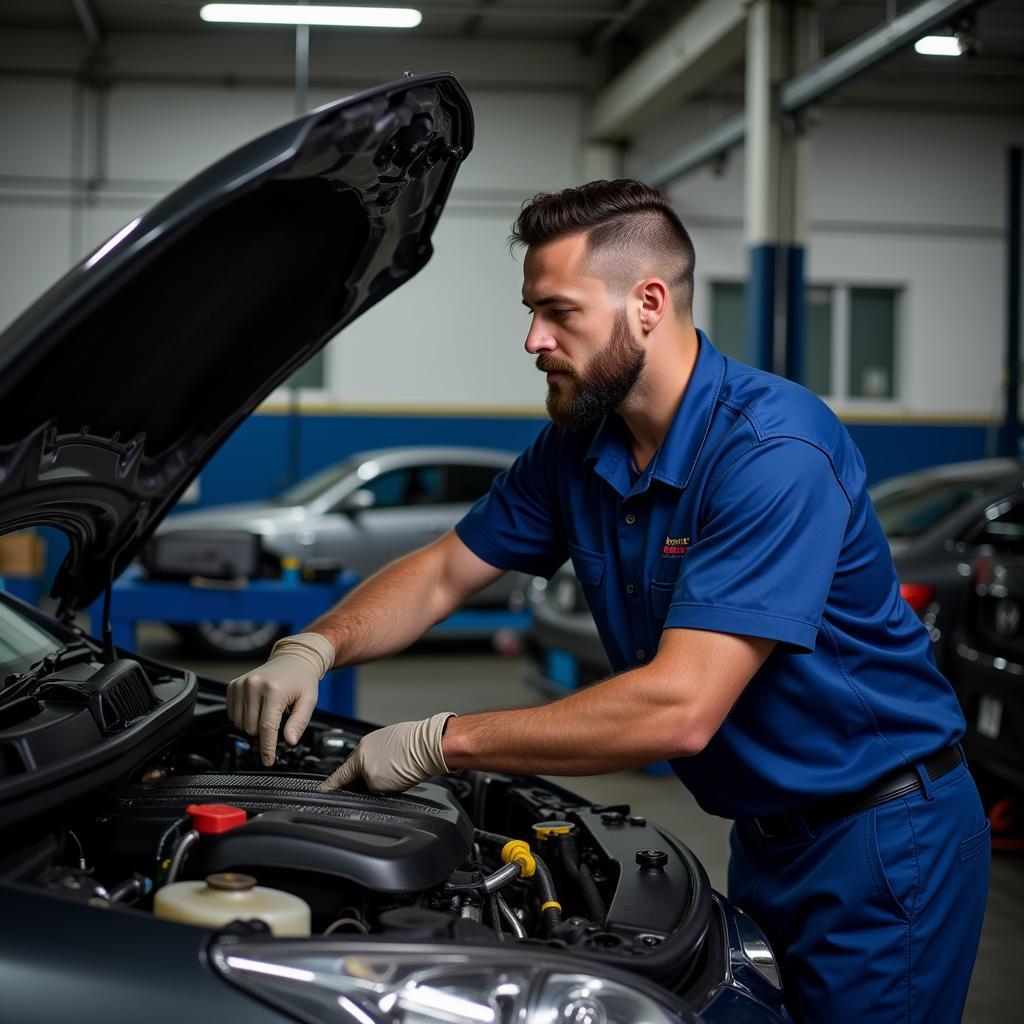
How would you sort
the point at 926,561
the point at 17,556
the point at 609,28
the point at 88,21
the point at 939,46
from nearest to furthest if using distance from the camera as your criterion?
1. the point at 926,561
2. the point at 939,46
3. the point at 17,556
4. the point at 88,21
5. the point at 609,28

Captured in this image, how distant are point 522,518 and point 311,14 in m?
7.73

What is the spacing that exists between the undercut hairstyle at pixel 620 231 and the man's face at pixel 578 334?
0.02 meters

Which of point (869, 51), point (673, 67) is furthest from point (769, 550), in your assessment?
point (673, 67)

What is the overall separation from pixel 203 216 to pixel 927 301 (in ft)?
37.6

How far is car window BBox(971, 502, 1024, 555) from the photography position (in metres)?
4.64

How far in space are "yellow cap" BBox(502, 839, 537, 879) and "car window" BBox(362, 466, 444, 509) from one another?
21.1 ft

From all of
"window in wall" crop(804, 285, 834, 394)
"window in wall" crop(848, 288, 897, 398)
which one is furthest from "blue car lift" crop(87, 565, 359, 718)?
"window in wall" crop(848, 288, 897, 398)

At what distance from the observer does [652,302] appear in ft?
5.96

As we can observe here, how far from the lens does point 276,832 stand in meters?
1.38

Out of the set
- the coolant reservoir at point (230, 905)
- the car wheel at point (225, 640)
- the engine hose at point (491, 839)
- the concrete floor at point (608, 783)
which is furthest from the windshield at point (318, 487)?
the coolant reservoir at point (230, 905)

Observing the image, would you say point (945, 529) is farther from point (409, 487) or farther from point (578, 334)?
point (409, 487)

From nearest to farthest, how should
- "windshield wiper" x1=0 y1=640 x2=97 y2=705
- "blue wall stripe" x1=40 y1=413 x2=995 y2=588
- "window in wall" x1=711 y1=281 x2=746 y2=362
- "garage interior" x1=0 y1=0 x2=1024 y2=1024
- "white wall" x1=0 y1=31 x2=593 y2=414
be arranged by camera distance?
"windshield wiper" x1=0 y1=640 x2=97 y2=705, "garage interior" x1=0 y1=0 x2=1024 y2=1024, "white wall" x1=0 y1=31 x2=593 y2=414, "blue wall stripe" x1=40 y1=413 x2=995 y2=588, "window in wall" x1=711 y1=281 x2=746 y2=362

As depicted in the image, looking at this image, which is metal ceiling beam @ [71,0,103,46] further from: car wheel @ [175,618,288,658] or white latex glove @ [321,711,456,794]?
white latex glove @ [321,711,456,794]

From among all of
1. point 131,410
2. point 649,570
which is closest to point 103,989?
point 131,410
